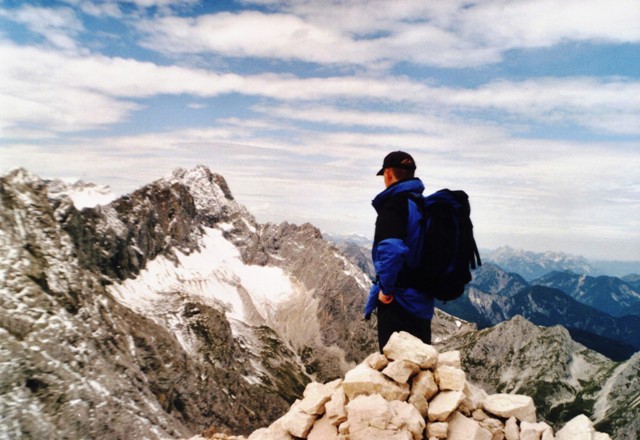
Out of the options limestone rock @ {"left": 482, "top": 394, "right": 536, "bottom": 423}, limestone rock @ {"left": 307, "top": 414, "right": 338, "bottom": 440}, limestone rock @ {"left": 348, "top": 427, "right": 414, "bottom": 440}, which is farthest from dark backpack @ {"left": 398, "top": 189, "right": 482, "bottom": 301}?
limestone rock @ {"left": 307, "top": 414, "right": 338, "bottom": 440}

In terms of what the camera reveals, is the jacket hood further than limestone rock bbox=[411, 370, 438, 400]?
No

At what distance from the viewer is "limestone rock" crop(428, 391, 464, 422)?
11.0 m

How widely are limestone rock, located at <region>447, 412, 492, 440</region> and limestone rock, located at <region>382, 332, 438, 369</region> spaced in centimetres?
159

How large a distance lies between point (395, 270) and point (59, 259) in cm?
21924

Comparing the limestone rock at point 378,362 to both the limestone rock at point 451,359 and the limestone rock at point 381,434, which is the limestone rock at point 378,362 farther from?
the limestone rock at point 381,434

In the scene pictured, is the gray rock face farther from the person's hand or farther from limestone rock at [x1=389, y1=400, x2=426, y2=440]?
the person's hand

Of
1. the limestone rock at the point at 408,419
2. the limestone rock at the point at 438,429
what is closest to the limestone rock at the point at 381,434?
the limestone rock at the point at 408,419

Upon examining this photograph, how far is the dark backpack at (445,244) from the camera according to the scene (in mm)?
10727

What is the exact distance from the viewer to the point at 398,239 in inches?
420

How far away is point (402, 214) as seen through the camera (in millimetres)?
10883

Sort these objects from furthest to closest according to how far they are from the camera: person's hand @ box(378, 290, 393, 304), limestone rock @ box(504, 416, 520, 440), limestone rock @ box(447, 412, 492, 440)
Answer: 1. person's hand @ box(378, 290, 393, 304)
2. limestone rock @ box(504, 416, 520, 440)
3. limestone rock @ box(447, 412, 492, 440)

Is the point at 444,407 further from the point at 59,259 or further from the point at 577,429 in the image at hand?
the point at 59,259

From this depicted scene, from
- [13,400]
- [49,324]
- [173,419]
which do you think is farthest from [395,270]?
[173,419]

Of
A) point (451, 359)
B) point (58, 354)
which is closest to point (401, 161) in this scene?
point (451, 359)
